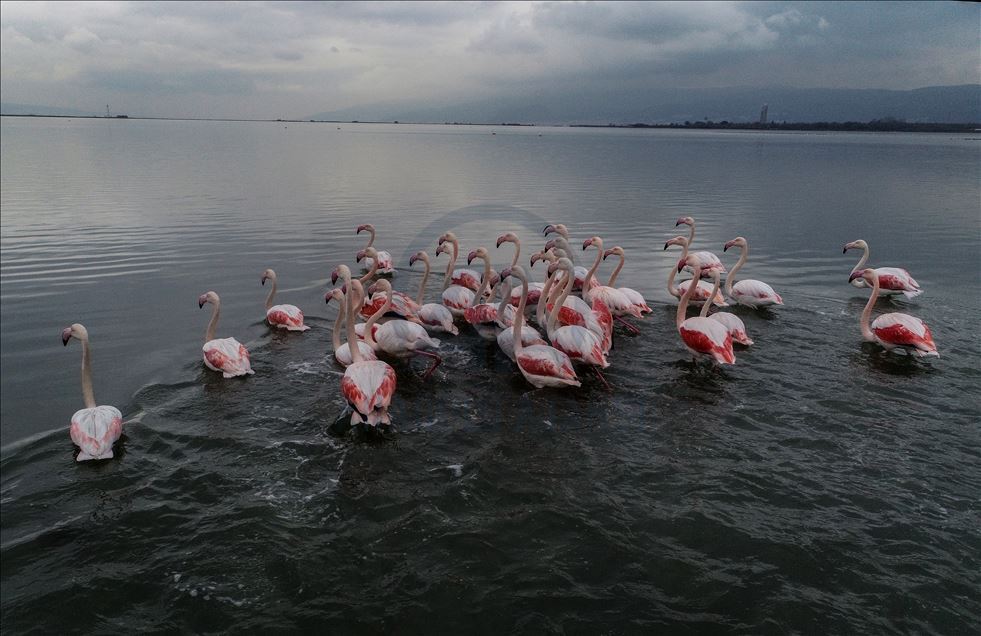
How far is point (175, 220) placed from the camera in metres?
24.1

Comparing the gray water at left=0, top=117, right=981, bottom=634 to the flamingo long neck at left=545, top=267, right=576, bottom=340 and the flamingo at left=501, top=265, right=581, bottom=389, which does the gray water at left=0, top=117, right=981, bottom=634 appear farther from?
the flamingo long neck at left=545, top=267, right=576, bottom=340

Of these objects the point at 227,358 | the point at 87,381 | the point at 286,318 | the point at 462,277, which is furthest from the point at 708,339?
the point at 87,381

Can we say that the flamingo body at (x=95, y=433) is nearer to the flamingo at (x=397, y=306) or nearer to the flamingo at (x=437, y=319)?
the flamingo at (x=397, y=306)

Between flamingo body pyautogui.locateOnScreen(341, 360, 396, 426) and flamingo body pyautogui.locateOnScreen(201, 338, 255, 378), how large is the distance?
2536 millimetres

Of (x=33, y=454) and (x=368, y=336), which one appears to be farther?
(x=368, y=336)

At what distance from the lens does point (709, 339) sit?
9.58 meters

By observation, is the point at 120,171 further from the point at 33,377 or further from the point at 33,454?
the point at 33,454

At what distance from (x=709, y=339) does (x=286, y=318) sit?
7.74 m

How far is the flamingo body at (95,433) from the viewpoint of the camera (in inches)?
278

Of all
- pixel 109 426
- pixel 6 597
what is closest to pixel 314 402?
pixel 109 426

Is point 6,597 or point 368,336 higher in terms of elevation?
point 368,336

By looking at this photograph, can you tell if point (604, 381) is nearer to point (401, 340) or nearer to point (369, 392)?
point (401, 340)

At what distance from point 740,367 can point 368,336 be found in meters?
6.24

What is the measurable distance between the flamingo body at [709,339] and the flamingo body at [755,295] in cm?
363
